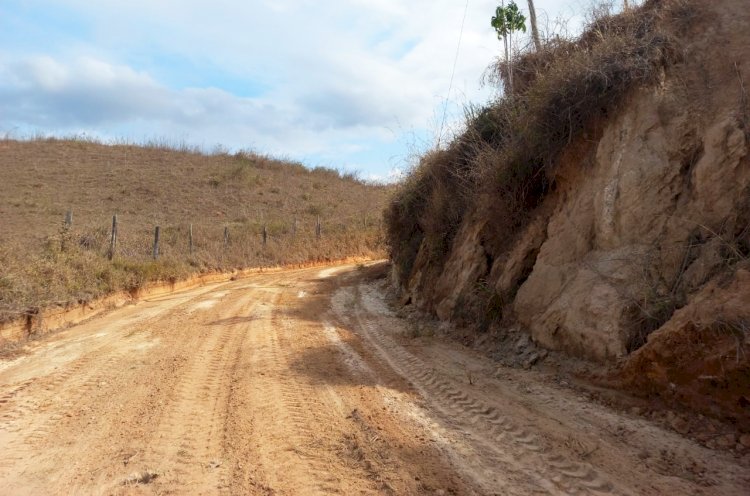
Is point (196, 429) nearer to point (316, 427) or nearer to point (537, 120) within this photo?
point (316, 427)

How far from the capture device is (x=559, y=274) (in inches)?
279

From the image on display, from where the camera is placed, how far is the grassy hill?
1403 cm

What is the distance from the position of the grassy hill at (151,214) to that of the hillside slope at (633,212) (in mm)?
8748

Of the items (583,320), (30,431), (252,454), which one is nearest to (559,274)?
(583,320)

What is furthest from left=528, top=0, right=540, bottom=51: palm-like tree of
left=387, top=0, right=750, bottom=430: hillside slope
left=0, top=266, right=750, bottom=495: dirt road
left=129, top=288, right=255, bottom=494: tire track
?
left=129, top=288, right=255, bottom=494: tire track

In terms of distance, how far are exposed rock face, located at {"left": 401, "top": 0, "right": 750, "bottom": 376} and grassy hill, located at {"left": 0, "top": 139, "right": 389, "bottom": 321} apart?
9.97 m

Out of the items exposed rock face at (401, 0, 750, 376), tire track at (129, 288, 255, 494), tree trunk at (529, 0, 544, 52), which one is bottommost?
tire track at (129, 288, 255, 494)

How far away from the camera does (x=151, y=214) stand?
28859 mm

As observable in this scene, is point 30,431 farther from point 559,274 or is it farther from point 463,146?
point 463,146

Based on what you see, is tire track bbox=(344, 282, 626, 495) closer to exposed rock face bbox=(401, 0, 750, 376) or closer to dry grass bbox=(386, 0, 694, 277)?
exposed rock face bbox=(401, 0, 750, 376)

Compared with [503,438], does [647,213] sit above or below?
above

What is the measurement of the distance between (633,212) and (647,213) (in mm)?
177

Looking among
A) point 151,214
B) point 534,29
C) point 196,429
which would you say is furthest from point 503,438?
point 151,214

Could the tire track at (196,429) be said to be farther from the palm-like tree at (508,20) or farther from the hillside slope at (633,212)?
the palm-like tree at (508,20)
